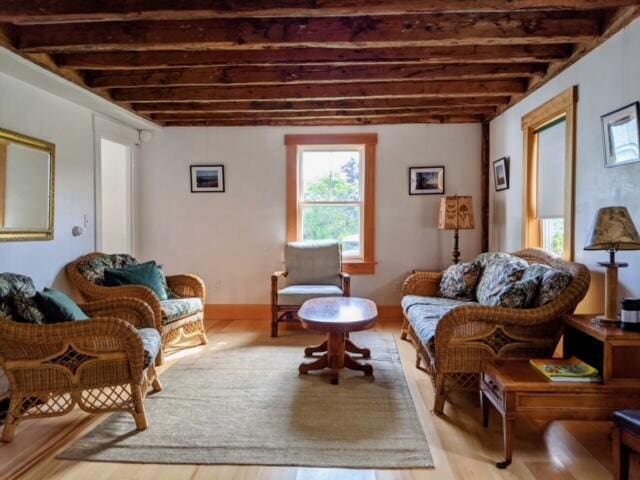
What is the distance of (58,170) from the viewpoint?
→ 137 inches

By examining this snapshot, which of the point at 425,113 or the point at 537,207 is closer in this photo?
the point at 537,207

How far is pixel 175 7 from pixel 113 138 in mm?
2484

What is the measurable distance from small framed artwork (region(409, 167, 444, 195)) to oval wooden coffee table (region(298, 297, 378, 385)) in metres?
1.93

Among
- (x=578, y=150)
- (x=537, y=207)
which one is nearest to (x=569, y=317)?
(x=578, y=150)

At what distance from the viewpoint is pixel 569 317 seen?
2.28m

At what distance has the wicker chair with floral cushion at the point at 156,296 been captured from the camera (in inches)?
130

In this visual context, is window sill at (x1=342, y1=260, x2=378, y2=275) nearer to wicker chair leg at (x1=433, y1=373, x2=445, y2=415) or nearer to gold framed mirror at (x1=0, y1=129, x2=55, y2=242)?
wicker chair leg at (x1=433, y1=373, x2=445, y2=415)

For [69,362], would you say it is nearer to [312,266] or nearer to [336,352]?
[336,352]

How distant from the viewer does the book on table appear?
6.49 feet

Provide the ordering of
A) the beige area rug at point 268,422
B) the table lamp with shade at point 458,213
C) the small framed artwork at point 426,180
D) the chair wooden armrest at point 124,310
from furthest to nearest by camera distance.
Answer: the small framed artwork at point 426,180, the table lamp with shade at point 458,213, the chair wooden armrest at point 124,310, the beige area rug at point 268,422

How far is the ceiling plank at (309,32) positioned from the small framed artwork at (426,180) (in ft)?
7.18

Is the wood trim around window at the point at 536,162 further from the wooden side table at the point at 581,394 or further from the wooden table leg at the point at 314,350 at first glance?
the wooden table leg at the point at 314,350

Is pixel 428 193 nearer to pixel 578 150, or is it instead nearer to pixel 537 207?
pixel 537 207

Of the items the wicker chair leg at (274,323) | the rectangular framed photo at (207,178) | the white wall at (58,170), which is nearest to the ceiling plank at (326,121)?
the rectangular framed photo at (207,178)
